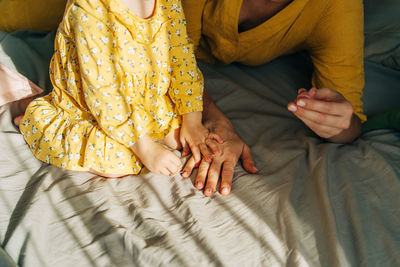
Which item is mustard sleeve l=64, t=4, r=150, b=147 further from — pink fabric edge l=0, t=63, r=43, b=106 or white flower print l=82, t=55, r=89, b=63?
pink fabric edge l=0, t=63, r=43, b=106

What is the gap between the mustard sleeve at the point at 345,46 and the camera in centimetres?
108

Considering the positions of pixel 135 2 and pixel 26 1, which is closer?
pixel 135 2

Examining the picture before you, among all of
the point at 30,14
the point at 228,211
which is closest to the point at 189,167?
the point at 228,211

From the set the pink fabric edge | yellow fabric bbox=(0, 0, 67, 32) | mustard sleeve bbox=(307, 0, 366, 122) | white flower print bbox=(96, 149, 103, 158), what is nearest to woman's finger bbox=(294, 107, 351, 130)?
mustard sleeve bbox=(307, 0, 366, 122)

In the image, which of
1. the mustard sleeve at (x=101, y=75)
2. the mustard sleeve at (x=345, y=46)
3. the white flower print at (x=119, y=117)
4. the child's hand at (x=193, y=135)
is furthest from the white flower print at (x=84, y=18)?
the mustard sleeve at (x=345, y=46)

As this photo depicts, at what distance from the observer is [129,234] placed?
79 centimetres

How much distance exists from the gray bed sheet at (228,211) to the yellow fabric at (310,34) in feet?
0.67

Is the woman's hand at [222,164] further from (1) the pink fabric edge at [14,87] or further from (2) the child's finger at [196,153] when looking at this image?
(1) the pink fabric edge at [14,87]

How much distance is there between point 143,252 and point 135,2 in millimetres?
624

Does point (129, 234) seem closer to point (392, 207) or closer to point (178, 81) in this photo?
point (178, 81)

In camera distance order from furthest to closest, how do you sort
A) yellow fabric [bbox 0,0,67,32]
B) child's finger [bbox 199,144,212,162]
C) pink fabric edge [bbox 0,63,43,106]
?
yellow fabric [bbox 0,0,67,32] → pink fabric edge [bbox 0,63,43,106] → child's finger [bbox 199,144,212,162]

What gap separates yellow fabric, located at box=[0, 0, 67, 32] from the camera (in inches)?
56.1

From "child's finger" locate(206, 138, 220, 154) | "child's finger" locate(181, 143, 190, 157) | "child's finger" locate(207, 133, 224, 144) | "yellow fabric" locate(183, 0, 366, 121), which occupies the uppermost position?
"yellow fabric" locate(183, 0, 366, 121)

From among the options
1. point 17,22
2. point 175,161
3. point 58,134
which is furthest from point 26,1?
point 175,161
